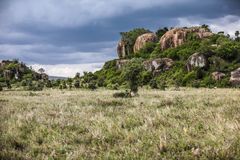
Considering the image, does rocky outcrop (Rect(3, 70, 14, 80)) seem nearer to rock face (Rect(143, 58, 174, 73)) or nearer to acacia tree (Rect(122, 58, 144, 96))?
rock face (Rect(143, 58, 174, 73))

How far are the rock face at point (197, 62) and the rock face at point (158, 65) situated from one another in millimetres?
10402

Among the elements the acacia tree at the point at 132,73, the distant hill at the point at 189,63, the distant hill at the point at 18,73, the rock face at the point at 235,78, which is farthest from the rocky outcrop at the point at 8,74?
the acacia tree at the point at 132,73

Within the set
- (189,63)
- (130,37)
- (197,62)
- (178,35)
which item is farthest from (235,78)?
(130,37)

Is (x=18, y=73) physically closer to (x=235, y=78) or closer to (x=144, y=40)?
(x=144, y=40)

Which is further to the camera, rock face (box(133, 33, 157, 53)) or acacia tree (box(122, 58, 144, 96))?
rock face (box(133, 33, 157, 53))

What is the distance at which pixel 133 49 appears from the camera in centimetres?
17612

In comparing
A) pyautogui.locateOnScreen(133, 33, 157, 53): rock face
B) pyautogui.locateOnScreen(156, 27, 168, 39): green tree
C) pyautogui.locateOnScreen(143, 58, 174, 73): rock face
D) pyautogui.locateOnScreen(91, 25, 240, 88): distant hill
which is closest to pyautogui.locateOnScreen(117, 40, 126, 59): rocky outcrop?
pyautogui.locateOnScreen(133, 33, 157, 53): rock face

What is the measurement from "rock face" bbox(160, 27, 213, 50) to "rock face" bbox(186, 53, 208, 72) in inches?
1503

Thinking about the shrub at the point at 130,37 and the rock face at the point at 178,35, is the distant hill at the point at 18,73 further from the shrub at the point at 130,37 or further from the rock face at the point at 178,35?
the rock face at the point at 178,35

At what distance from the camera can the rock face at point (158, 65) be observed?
109m

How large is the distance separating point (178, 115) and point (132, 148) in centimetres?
445

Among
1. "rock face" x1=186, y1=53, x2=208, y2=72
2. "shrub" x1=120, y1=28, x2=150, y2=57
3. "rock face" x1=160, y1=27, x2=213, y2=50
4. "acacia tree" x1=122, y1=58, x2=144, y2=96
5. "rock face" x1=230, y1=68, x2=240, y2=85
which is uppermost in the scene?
"shrub" x1=120, y1=28, x2=150, y2=57

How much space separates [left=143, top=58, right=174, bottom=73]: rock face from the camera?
109 m

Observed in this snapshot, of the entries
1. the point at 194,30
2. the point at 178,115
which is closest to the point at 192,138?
the point at 178,115
